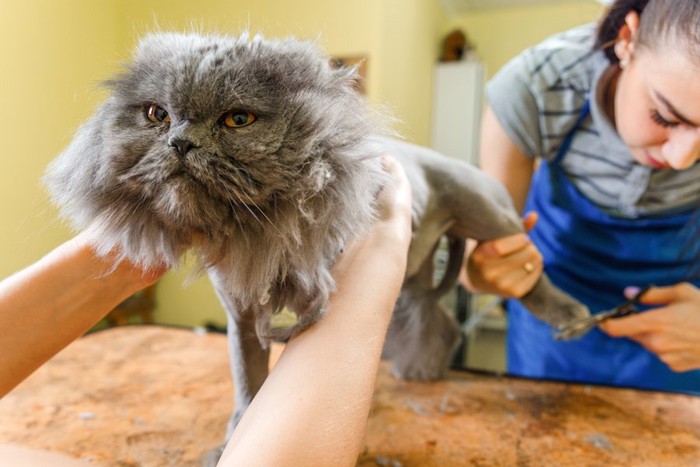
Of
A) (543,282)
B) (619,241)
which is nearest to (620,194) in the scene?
(619,241)

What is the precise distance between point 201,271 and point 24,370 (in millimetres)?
275

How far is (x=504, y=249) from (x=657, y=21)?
1.34 feet

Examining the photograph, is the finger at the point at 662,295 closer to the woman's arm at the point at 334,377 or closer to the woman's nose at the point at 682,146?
the woman's nose at the point at 682,146

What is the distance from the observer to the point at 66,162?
503 mm

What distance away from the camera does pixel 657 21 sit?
69 cm

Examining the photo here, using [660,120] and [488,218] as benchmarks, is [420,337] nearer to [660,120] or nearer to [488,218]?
[488,218]

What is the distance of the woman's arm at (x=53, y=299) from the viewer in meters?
0.55

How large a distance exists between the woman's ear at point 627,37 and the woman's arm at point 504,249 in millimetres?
265

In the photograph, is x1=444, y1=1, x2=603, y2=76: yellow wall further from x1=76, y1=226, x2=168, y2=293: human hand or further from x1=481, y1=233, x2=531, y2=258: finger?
x1=76, y1=226, x2=168, y2=293: human hand

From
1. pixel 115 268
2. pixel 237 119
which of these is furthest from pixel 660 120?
pixel 115 268

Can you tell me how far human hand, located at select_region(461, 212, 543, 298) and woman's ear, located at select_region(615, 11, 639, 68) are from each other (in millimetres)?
339

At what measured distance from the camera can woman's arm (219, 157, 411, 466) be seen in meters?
0.42

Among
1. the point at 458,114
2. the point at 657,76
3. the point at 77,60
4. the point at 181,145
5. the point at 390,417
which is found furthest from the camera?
the point at 458,114

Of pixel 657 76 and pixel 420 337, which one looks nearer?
pixel 657 76
